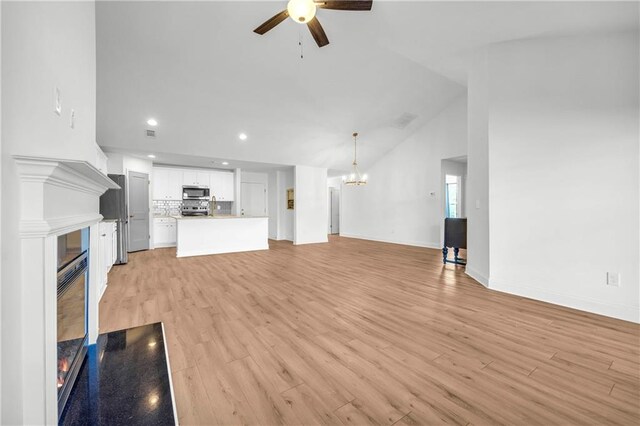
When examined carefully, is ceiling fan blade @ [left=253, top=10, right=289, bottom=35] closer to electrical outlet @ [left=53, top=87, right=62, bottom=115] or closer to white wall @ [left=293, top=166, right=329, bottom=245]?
electrical outlet @ [left=53, top=87, right=62, bottom=115]

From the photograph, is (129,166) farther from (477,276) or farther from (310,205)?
(477,276)

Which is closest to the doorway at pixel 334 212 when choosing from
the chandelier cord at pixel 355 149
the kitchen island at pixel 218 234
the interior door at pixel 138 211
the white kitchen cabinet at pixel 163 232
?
the chandelier cord at pixel 355 149

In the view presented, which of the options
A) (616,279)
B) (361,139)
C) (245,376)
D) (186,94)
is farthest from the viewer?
(361,139)

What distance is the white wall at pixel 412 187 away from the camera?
264 inches

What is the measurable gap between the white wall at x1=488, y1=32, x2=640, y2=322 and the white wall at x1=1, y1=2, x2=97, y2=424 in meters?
4.18

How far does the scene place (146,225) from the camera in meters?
6.70

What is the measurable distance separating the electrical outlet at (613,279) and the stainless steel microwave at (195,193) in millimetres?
8376

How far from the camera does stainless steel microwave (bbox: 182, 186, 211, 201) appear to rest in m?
7.67

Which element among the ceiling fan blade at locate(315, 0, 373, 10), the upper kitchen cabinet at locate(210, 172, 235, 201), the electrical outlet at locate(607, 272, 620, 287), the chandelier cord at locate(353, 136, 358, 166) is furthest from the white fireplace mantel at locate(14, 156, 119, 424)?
the upper kitchen cabinet at locate(210, 172, 235, 201)

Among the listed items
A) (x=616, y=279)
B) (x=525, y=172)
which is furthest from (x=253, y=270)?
(x=616, y=279)

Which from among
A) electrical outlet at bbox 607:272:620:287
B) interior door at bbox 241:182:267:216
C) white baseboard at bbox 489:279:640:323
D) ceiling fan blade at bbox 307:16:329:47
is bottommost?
white baseboard at bbox 489:279:640:323

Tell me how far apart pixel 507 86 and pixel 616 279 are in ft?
8.21

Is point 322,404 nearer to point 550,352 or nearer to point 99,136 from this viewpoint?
point 550,352

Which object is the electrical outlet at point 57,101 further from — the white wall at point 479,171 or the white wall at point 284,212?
the white wall at point 284,212
